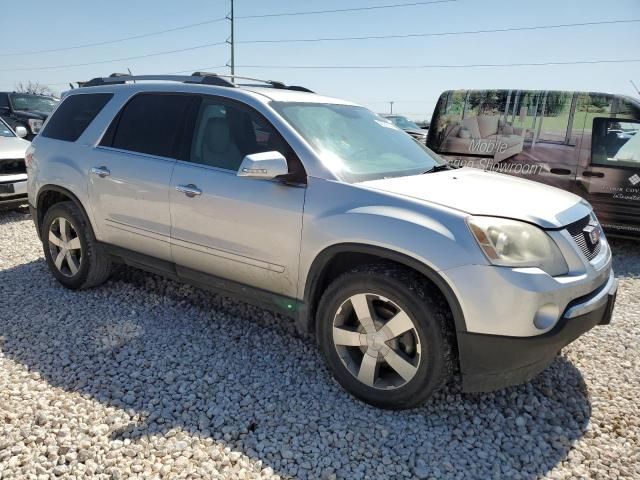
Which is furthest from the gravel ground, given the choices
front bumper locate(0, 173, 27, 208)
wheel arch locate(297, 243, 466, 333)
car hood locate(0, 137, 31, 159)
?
car hood locate(0, 137, 31, 159)

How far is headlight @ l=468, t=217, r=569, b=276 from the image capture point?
7.94 feet

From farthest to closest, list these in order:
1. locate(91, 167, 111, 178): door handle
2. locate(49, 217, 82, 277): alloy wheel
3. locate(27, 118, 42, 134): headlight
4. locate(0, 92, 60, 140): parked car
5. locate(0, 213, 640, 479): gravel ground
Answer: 1. locate(0, 92, 60, 140): parked car
2. locate(27, 118, 42, 134): headlight
3. locate(49, 217, 82, 277): alloy wheel
4. locate(91, 167, 111, 178): door handle
5. locate(0, 213, 640, 479): gravel ground

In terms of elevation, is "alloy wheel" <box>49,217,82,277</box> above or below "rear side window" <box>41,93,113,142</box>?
below

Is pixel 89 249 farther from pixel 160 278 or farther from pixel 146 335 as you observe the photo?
pixel 146 335

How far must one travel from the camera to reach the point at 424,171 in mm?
3385

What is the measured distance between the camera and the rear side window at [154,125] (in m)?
3.60

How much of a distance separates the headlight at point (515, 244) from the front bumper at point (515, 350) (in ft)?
0.85

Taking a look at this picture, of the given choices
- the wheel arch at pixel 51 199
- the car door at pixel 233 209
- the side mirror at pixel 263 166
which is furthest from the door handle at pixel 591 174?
the wheel arch at pixel 51 199

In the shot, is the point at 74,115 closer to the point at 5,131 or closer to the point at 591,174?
the point at 5,131

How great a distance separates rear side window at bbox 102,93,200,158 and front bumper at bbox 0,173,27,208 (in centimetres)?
400

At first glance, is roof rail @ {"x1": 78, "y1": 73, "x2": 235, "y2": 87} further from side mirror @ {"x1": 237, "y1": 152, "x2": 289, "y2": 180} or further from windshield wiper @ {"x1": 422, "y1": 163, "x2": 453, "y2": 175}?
windshield wiper @ {"x1": 422, "y1": 163, "x2": 453, "y2": 175}

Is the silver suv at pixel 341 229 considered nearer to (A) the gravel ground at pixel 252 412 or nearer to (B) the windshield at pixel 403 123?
(A) the gravel ground at pixel 252 412

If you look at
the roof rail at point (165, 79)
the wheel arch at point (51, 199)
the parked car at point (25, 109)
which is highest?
the roof rail at point (165, 79)

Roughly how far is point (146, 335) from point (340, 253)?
1.69 metres
